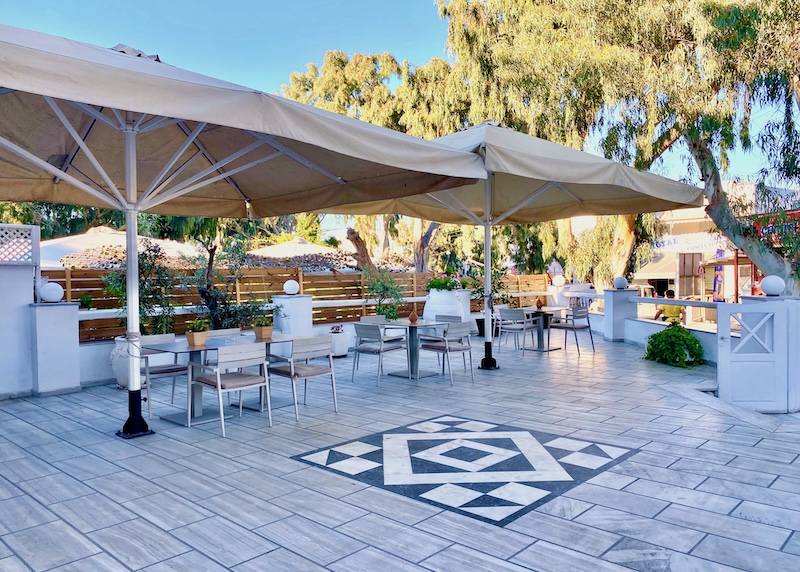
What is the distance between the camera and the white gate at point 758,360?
18.2ft

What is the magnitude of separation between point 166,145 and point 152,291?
8.58 feet

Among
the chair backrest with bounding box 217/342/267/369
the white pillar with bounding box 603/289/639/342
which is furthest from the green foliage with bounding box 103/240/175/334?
the white pillar with bounding box 603/289/639/342

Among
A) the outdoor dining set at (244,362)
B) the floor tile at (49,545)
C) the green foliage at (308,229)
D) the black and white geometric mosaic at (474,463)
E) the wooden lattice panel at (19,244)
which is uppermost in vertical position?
the green foliage at (308,229)

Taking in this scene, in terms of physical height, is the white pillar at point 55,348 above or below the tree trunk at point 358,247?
below

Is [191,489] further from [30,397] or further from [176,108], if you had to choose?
[30,397]

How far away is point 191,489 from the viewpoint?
3.25m

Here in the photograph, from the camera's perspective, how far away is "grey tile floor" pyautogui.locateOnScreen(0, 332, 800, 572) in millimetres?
2439

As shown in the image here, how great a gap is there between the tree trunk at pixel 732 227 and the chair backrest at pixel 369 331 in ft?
19.3

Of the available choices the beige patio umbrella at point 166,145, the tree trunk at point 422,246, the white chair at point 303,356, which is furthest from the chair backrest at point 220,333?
the tree trunk at point 422,246

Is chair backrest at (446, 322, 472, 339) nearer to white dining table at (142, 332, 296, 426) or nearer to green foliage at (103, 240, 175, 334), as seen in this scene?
white dining table at (142, 332, 296, 426)

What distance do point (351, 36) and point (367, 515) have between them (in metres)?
19.3

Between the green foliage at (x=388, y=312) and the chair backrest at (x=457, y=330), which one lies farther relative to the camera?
the green foliage at (x=388, y=312)

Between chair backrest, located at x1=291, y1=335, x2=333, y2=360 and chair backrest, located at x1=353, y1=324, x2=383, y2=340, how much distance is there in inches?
47.8

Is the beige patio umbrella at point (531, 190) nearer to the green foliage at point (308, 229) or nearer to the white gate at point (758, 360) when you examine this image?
the white gate at point (758, 360)
